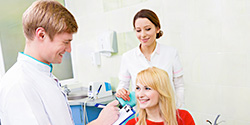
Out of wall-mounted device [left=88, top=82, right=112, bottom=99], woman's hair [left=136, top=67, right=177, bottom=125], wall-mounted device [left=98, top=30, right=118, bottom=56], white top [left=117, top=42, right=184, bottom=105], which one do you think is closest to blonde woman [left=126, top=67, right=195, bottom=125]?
woman's hair [left=136, top=67, right=177, bottom=125]

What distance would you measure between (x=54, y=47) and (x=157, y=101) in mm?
753

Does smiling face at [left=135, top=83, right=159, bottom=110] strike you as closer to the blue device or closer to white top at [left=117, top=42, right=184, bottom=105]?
the blue device

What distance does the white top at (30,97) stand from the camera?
80 cm

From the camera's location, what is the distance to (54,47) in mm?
925

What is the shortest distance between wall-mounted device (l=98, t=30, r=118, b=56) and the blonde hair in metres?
1.92

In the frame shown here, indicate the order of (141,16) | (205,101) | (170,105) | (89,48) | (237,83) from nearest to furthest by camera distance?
(170,105) → (141,16) → (237,83) → (205,101) → (89,48)

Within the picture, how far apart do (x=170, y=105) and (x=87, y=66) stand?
7.05ft

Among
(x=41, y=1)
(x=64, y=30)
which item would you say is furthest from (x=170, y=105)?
(x=41, y=1)

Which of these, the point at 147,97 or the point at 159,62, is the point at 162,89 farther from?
the point at 159,62

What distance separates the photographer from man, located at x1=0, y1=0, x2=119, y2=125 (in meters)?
0.80

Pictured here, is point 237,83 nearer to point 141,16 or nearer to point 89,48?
point 141,16

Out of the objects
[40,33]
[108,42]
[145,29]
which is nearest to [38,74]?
[40,33]

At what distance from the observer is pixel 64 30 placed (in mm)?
931

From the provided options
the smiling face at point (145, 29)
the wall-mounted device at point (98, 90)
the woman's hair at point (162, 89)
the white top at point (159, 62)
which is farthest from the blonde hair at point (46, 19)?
the wall-mounted device at point (98, 90)
